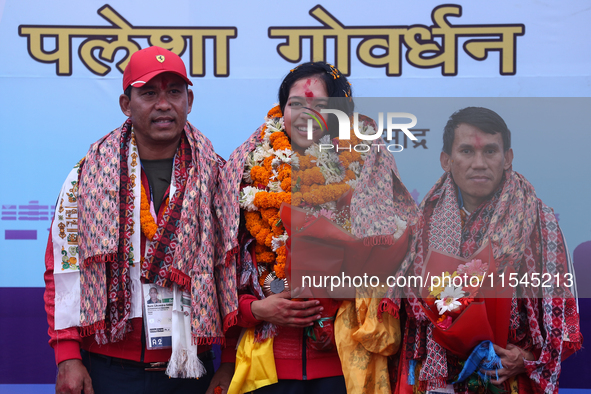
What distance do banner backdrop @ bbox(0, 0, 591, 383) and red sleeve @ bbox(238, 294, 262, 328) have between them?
4.01 feet

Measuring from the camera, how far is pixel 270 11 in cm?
306

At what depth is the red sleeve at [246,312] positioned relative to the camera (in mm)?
2088

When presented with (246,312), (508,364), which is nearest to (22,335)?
(246,312)

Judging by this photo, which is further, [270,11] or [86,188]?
[270,11]

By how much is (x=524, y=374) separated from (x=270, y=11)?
232cm

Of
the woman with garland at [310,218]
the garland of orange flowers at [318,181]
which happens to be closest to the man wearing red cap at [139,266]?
the woman with garland at [310,218]

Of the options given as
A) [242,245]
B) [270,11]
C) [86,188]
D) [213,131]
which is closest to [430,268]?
[242,245]

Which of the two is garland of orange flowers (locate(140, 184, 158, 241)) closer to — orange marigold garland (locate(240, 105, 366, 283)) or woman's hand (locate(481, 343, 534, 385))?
orange marigold garland (locate(240, 105, 366, 283))

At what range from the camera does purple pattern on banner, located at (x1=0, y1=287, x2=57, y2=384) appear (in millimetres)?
3010

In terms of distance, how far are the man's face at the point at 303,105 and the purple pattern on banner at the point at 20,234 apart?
1791 millimetres

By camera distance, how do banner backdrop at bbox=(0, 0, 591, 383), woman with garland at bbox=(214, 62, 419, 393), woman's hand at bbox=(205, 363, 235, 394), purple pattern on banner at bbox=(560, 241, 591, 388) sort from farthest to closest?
banner backdrop at bbox=(0, 0, 591, 383) < purple pattern on banner at bbox=(560, 241, 591, 388) < woman's hand at bbox=(205, 363, 235, 394) < woman with garland at bbox=(214, 62, 419, 393)

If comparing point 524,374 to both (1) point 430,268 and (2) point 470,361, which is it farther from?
(1) point 430,268

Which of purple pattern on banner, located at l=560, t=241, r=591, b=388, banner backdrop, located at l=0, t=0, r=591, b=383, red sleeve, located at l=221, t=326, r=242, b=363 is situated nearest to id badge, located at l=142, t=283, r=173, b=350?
red sleeve, located at l=221, t=326, r=242, b=363

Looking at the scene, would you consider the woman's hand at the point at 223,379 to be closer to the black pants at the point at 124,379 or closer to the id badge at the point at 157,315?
the black pants at the point at 124,379
